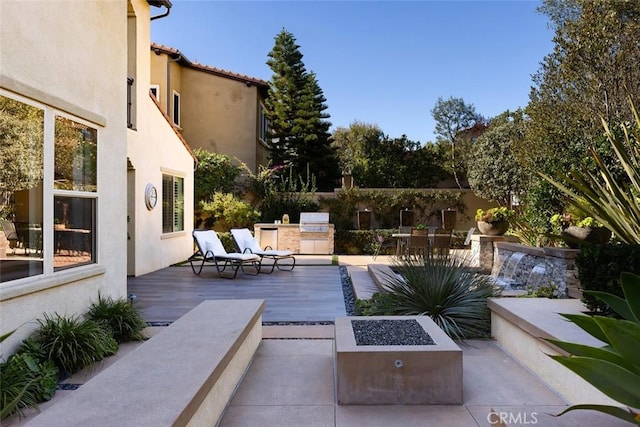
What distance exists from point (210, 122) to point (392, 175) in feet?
30.7

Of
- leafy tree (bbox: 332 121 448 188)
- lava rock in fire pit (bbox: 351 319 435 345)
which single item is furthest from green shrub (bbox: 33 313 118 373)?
leafy tree (bbox: 332 121 448 188)

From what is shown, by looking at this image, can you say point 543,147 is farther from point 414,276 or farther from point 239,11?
point 239,11

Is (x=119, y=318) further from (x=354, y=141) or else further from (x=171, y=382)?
(x=354, y=141)

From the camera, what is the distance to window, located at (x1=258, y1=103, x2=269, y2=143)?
19312 millimetres

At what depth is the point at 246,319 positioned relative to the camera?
391 centimetres

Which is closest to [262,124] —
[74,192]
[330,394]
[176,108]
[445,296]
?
[176,108]

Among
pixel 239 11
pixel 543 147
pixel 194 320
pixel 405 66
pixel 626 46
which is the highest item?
pixel 405 66

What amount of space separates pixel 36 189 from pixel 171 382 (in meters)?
3.01

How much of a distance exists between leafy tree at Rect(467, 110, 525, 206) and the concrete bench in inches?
590

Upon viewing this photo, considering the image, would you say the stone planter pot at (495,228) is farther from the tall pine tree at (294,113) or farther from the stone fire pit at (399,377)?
the tall pine tree at (294,113)

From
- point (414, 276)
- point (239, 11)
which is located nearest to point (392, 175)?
point (239, 11)

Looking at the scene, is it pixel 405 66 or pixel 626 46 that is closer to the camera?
pixel 626 46

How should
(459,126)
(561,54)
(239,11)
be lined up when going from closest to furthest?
(561,54)
(239,11)
(459,126)

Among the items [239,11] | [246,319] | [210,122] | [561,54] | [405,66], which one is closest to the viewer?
[246,319]
